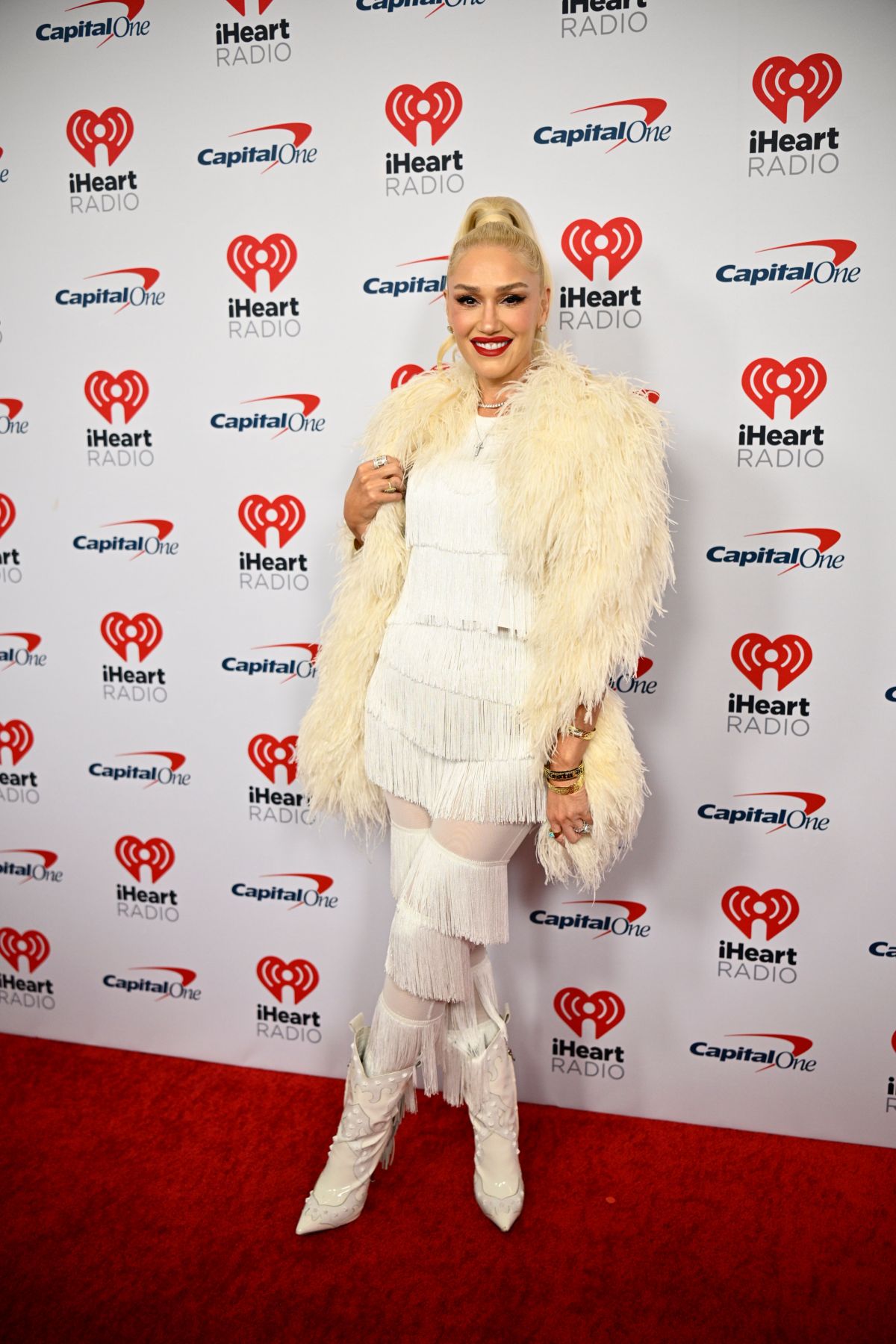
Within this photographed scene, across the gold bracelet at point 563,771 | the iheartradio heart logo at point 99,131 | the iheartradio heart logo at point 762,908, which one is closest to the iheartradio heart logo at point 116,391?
the iheartradio heart logo at point 99,131

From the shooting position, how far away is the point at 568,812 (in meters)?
1.94

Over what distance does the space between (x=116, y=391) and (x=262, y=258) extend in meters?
0.52

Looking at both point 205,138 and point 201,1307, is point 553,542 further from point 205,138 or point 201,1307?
point 201,1307

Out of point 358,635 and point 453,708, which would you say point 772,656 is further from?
point 358,635

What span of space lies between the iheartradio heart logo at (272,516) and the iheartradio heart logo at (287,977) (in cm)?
116

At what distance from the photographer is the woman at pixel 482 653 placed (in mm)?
1828

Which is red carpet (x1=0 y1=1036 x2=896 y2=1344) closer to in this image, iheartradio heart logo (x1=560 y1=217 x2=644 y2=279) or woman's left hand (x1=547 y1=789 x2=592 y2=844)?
woman's left hand (x1=547 y1=789 x2=592 y2=844)

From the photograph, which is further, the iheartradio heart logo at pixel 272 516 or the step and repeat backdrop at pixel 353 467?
the iheartradio heart logo at pixel 272 516

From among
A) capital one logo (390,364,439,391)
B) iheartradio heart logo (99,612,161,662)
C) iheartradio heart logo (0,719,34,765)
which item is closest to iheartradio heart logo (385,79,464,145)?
capital one logo (390,364,439,391)

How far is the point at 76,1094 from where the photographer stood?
8.66 ft

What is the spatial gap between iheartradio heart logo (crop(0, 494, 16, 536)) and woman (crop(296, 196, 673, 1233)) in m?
1.07

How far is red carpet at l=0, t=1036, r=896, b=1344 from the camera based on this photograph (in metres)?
1.93

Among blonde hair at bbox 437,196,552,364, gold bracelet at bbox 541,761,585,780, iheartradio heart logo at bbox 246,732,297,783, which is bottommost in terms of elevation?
iheartradio heart logo at bbox 246,732,297,783

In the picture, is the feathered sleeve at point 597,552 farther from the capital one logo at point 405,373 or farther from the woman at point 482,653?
the capital one logo at point 405,373
